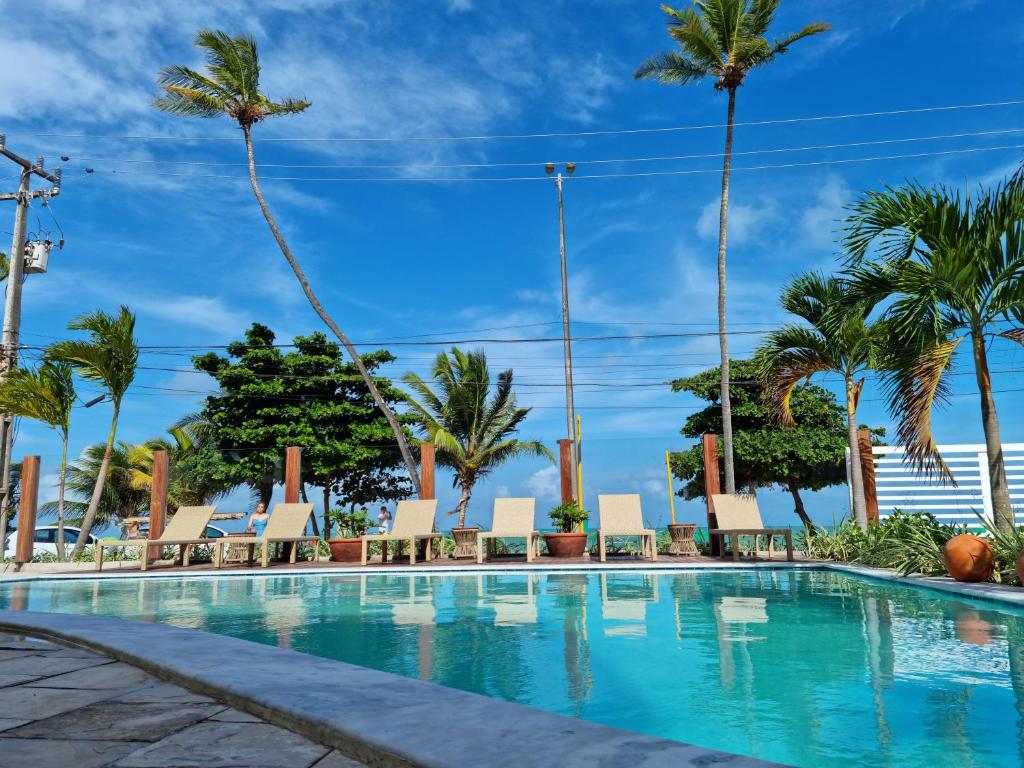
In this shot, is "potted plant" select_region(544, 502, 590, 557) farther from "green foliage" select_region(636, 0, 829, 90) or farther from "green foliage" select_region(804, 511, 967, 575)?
"green foliage" select_region(636, 0, 829, 90)

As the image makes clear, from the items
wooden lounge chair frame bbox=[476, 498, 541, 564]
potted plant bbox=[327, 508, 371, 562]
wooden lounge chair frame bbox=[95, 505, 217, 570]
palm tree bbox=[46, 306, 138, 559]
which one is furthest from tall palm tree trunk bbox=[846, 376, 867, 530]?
palm tree bbox=[46, 306, 138, 559]

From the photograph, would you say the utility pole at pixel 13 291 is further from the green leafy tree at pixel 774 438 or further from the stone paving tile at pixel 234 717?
the green leafy tree at pixel 774 438

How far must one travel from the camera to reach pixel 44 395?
15148 millimetres

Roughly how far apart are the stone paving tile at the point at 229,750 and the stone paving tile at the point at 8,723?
56 cm

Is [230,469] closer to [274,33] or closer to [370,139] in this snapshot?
[370,139]

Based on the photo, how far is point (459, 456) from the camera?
24234 mm

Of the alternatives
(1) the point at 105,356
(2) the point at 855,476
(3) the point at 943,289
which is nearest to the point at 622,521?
(2) the point at 855,476

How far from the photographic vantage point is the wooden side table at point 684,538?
1353cm

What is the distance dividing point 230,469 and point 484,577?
596 inches

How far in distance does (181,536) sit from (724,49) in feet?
47.8

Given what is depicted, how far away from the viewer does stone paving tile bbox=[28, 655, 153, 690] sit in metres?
2.92

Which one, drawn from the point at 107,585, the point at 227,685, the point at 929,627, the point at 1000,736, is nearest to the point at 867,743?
the point at 1000,736

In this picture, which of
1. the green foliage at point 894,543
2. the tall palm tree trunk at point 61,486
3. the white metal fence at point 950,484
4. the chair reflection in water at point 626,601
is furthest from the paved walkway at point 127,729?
the tall palm tree trunk at point 61,486

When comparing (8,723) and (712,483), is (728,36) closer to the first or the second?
(712,483)
